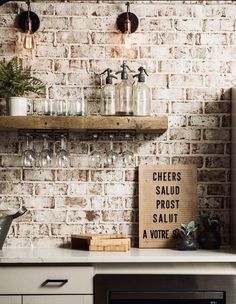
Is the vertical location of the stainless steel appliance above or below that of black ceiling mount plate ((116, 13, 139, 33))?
below

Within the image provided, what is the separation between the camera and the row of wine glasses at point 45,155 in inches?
150

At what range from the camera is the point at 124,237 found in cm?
379

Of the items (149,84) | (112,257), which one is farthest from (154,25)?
(112,257)

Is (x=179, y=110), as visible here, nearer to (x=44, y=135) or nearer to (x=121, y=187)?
(x=121, y=187)

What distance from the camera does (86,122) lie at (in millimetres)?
3662

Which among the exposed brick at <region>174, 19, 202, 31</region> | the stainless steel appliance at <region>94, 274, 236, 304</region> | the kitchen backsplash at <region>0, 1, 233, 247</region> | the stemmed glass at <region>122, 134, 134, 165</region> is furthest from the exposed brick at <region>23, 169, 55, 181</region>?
the exposed brick at <region>174, 19, 202, 31</region>

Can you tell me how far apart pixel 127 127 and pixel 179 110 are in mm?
475

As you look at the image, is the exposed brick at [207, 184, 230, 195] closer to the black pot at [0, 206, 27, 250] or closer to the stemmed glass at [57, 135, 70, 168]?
the stemmed glass at [57, 135, 70, 168]

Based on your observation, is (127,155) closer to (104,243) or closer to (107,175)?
(107,175)

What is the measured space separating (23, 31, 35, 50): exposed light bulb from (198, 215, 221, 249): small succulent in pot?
1.50m

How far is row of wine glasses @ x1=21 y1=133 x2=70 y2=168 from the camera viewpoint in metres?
3.82

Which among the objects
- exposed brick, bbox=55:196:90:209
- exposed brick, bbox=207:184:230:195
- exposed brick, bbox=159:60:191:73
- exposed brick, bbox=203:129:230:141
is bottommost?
exposed brick, bbox=55:196:90:209

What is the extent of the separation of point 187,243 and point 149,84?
1.02 m

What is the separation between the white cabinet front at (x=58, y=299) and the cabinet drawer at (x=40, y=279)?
0.03m
